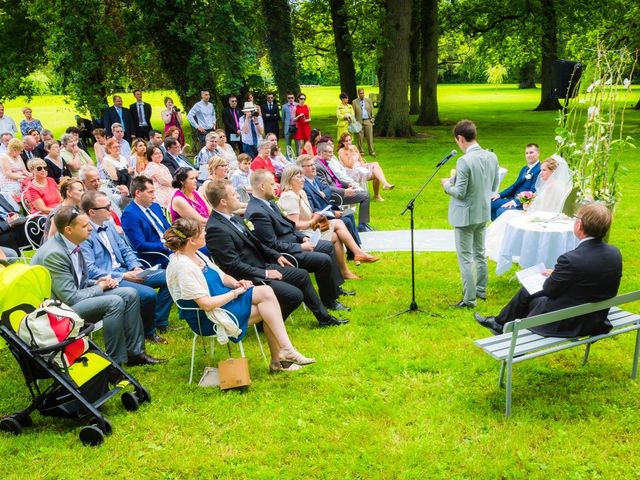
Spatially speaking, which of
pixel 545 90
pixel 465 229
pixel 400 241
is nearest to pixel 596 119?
pixel 465 229

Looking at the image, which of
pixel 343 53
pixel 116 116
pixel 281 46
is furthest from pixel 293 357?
pixel 343 53

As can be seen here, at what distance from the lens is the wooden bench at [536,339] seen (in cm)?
405

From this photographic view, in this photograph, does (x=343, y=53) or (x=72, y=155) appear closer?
(x=72, y=155)

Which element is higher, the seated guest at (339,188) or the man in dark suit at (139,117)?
the man in dark suit at (139,117)

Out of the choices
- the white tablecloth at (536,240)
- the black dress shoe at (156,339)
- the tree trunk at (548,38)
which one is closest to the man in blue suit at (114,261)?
the black dress shoe at (156,339)

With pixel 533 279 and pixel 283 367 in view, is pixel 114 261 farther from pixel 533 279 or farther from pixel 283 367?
pixel 533 279

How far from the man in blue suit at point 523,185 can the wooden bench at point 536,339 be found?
12.2ft

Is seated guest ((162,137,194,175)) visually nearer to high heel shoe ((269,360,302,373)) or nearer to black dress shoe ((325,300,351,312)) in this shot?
black dress shoe ((325,300,351,312))

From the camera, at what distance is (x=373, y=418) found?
173 inches

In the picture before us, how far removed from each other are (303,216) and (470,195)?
2.13m

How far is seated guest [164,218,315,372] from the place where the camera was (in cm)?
469

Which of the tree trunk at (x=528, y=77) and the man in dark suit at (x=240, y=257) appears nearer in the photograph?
the man in dark suit at (x=240, y=257)

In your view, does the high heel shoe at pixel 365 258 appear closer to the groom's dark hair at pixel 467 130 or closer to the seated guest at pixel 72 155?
the groom's dark hair at pixel 467 130

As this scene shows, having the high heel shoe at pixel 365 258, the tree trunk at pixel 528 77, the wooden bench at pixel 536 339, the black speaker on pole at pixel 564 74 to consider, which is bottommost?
the tree trunk at pixel 528 77
